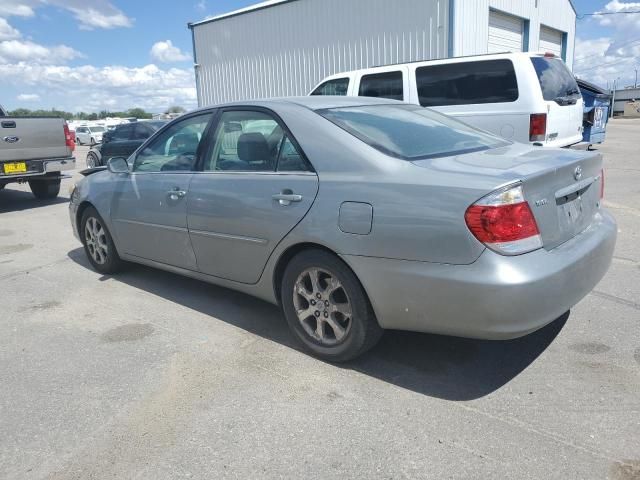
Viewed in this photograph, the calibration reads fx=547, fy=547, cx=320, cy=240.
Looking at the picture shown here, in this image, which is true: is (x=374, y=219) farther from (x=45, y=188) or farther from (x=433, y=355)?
(x=45, y=188)

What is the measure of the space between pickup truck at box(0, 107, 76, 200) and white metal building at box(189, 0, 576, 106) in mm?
9003

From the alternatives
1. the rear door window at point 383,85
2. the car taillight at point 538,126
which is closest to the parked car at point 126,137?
the rear door window at point 383,85

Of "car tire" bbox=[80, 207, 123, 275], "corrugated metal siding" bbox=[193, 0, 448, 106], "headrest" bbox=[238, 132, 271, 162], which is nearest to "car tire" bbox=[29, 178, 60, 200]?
"car tire" bbox=[80, 207, 123, 275]

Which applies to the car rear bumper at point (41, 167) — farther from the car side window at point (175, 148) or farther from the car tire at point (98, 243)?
the car side window at point (175, 148)

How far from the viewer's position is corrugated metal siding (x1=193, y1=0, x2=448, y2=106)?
47.8 ft

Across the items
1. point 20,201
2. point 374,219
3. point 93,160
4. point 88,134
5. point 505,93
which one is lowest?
point 20,201

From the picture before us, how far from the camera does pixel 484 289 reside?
262 cm

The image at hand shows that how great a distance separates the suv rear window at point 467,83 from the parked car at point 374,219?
4113 millimetres

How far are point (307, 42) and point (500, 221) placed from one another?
16.0m

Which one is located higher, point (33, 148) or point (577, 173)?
point (33, 148)

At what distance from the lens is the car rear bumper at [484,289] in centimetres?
262

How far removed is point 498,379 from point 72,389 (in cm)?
249

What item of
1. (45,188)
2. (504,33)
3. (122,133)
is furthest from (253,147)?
(504,33)

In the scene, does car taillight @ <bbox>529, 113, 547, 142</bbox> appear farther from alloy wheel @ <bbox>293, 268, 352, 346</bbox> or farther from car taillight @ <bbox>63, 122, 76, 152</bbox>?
car taillight @ <bbox>63, 122, 76, 152</bbox>
